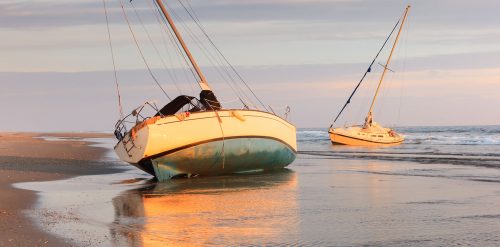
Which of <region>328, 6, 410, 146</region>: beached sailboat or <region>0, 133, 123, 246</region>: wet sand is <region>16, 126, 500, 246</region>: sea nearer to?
<region>0, 133, 123, 246</region>: wet sand

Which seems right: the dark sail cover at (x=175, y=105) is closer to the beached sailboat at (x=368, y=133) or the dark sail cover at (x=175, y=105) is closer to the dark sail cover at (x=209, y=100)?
the dark sail cover at (x=209, y=100)

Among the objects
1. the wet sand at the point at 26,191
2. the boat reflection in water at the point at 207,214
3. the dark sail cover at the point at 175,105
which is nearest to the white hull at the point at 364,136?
the wet sand at the point at 26,191

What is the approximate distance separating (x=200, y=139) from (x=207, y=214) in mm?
7245

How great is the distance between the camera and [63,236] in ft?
30.2

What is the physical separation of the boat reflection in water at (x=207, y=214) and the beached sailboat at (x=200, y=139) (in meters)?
1.07

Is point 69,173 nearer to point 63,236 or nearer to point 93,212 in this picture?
point 93,212

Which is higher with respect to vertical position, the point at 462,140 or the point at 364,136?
the point at 364,136

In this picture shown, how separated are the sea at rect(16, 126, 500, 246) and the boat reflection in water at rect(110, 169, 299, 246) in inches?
0.6

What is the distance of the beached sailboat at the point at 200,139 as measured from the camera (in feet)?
60.4

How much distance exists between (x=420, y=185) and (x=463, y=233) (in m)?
7.25

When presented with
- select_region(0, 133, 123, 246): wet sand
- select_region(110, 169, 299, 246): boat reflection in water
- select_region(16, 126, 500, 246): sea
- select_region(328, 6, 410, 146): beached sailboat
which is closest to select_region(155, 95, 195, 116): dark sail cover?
select_region(16, 126, 500, 246): sea

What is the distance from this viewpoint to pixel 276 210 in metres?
12.0

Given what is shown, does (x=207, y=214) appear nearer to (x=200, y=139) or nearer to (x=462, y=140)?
(x=200, y=139)

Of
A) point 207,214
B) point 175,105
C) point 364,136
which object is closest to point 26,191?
point 207,214
